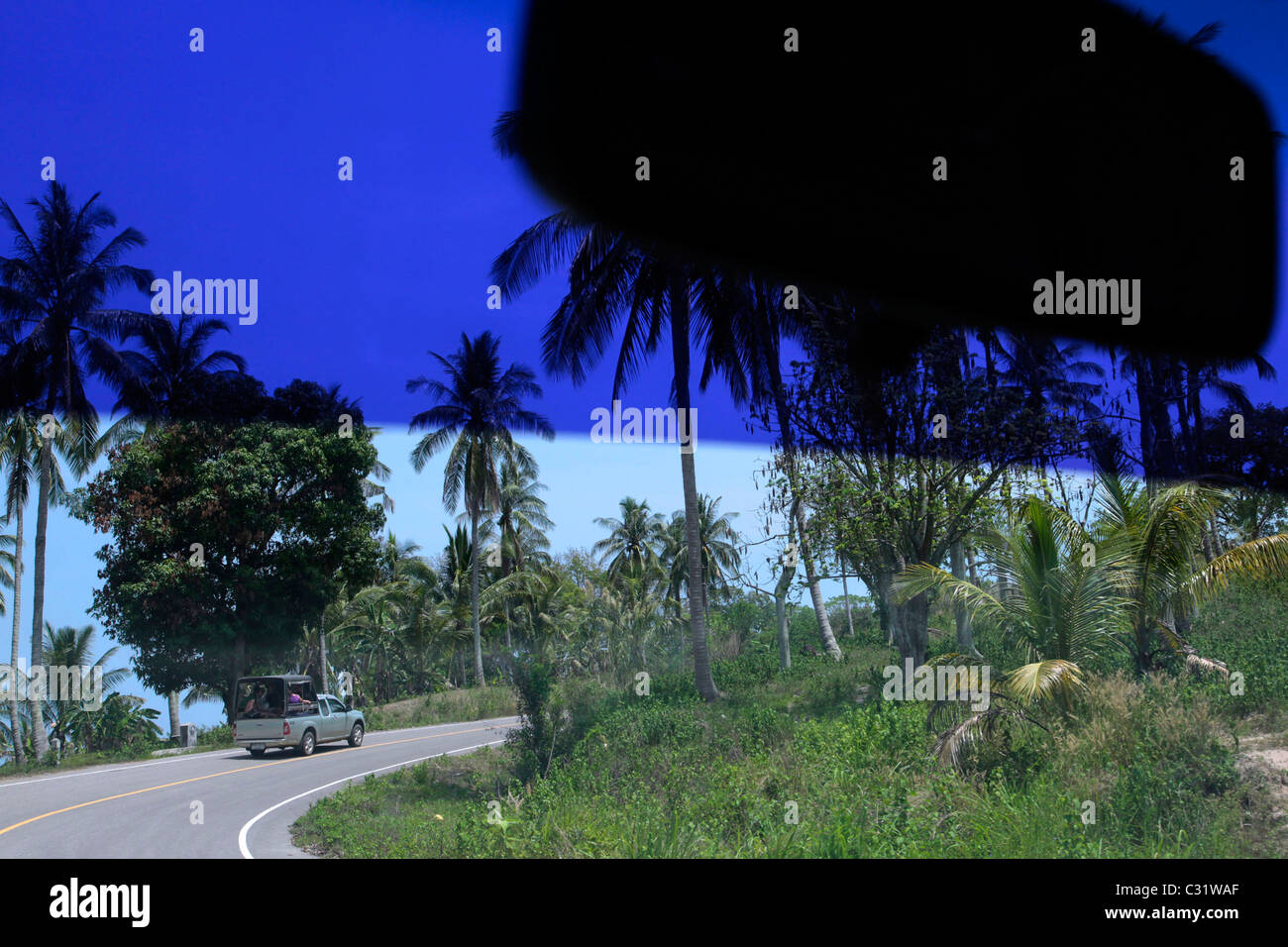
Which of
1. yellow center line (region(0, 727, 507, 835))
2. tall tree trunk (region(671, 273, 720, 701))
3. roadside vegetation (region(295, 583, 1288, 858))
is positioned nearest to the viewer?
roadside vegetation (region(295, 583, 1288, 858))

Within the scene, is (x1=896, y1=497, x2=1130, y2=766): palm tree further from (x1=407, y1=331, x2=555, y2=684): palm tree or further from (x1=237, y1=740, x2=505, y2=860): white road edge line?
(x1=407, y1=331, x2=555, y2=684): palm tree

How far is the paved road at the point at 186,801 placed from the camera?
34.1ft

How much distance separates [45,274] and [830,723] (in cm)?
2603

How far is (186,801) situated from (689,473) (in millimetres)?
12113

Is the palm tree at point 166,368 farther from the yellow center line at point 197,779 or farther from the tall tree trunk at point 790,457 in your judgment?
the tall tree trunk at point 790,457

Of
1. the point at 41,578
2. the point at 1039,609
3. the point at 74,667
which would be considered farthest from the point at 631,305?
the point at 74,667

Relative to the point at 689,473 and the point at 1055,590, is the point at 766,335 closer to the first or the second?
the point at 689,473

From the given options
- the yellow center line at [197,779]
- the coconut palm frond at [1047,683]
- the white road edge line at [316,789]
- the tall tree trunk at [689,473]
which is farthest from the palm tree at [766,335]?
the yellow center line at [197,779]

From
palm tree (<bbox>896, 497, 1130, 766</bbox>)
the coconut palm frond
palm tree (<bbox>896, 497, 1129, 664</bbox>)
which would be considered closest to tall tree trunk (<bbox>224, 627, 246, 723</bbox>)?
palm tree (<bbox>896, 497, 1130, 766</bbox>)

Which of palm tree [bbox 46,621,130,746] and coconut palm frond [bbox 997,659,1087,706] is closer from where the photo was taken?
coconut palm frond [bbox 997,659,1087,706]

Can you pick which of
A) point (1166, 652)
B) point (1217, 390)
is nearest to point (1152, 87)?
point (1166, 652)

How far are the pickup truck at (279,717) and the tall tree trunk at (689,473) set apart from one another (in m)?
10.8

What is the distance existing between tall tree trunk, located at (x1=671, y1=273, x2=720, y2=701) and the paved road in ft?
23.3

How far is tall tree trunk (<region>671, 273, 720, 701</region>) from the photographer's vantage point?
19.0 metres
